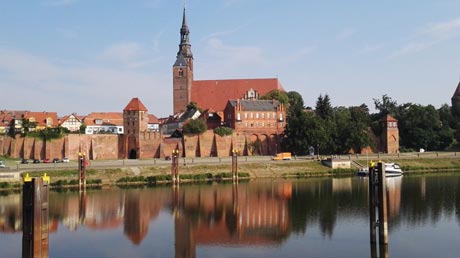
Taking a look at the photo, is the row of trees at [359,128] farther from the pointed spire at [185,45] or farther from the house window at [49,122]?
the house window at [49,122]

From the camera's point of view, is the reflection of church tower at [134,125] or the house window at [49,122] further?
the house window at [49,122]

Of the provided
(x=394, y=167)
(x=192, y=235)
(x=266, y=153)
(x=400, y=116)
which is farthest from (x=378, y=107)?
(x=192, y=235)

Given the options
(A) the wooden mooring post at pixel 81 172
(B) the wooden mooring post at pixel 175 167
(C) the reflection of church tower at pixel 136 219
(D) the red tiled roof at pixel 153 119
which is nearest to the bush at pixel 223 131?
(B) the wooden mooring post at pixel 175 167

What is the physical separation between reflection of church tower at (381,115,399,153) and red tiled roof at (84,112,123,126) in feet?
179

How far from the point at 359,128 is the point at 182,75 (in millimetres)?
41772

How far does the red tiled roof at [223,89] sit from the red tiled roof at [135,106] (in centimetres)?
2707

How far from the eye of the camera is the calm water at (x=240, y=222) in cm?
2298

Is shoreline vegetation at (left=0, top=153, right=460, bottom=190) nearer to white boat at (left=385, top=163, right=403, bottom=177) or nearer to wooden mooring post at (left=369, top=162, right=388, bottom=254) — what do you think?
white boat at (left=385, top=163, right=403, bottom=177)

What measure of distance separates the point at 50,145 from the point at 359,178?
38.5 m

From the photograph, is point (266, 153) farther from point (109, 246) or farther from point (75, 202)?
point (109, 246)

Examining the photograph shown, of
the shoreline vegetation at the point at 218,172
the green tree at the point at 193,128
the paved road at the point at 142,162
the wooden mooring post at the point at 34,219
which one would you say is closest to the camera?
the wooden mooring post at the point at 34,219

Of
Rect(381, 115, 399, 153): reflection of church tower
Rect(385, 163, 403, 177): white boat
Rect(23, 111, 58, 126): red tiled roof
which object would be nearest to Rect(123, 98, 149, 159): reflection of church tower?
Rect(23, 111, 58, 126): red tiled roof

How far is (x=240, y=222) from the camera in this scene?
29531mm

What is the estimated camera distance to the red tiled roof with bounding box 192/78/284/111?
332 ft
